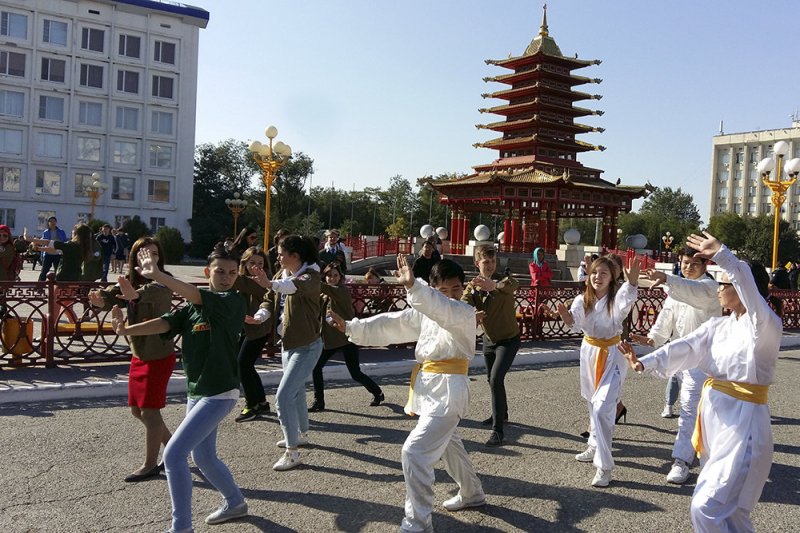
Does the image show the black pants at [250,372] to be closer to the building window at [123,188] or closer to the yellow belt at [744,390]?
the yellow belt at [744,390]

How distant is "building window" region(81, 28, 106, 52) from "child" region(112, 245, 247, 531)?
49.4m

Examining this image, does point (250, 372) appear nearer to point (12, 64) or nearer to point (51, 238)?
point (51, 238)

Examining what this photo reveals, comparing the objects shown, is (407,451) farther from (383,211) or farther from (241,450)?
(383,211)

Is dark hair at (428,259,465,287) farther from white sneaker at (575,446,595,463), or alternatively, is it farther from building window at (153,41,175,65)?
building window at (153,41,175,65)

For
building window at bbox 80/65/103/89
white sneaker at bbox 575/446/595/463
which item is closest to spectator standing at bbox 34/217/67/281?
white sneaker at bbox 575/446/595/463

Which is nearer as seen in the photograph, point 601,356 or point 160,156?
point 601,356

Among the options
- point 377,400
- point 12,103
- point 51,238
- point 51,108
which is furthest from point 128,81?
point 377,400

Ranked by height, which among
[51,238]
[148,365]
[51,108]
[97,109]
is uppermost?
[97,109]

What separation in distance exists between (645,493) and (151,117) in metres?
49.4

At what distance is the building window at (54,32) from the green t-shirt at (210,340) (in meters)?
49.5

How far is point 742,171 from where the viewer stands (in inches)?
3787

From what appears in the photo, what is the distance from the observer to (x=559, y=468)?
5281 millimetres

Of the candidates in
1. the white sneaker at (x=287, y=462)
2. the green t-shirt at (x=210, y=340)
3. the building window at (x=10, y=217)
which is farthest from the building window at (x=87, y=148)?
the green t-shirt at (x=210, y=340)

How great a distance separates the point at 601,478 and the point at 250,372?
3334 millimetres
